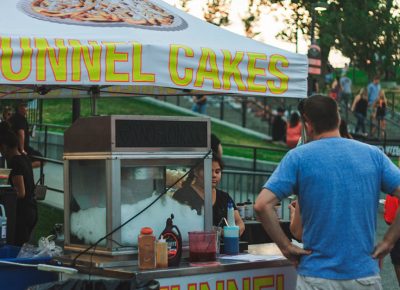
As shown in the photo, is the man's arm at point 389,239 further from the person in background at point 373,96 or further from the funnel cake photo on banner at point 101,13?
the person in background at point 373,96

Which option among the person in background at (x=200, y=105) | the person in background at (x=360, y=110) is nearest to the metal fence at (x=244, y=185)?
the person in background at (x=360, y=110)

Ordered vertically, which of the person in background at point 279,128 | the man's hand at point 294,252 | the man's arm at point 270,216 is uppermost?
the man's arm at point 270,216

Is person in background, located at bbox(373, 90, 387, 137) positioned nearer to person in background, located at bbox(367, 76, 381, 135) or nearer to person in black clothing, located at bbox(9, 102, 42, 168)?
person in background, located at bbox(367, 76, 381, 135)

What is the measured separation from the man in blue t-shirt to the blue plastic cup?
3.40ft

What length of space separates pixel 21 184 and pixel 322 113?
4794 mm

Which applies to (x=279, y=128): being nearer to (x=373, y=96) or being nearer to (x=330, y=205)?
(x=373, y=96)

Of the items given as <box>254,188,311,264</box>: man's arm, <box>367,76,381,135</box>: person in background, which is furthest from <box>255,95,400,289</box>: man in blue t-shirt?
<box>367,76,381,135</box>: person in background

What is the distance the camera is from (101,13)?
6.38 meters

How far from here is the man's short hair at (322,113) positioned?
5.07 meters

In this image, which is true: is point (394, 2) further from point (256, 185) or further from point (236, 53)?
point (236, 53)

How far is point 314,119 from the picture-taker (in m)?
5.11

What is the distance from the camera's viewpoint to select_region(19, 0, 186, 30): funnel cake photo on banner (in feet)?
20.3

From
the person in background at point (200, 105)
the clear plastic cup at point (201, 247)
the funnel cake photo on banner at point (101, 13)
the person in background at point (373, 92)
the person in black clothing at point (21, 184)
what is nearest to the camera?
the clear plastic cup at point (201, 247)

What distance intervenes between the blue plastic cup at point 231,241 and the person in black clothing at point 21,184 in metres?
3.50
